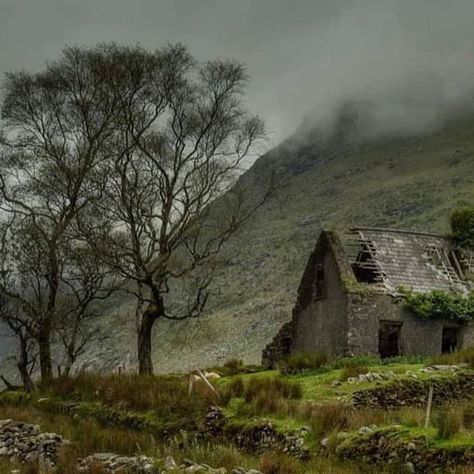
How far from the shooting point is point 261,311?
103m

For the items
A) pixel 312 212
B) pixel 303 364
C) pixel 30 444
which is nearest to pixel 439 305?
pixel 303 364

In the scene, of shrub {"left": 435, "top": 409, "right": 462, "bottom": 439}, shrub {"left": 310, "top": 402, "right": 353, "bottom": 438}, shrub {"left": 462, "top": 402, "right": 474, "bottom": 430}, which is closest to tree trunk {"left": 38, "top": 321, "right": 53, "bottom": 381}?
shrub {"left": 310, "top": 402, "right": 353, "bottom": 438}

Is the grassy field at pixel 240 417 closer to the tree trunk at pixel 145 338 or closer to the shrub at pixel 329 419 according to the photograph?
the shrub at pixel 329 419

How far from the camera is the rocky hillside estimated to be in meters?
96.8

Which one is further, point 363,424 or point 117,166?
point 117,166

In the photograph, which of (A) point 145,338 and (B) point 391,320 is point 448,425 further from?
(B) point 391,320

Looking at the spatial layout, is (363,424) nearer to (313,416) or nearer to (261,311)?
(313,416)

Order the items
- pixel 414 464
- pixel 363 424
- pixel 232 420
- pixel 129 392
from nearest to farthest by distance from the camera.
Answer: pixel 414 464 < pixel 363 424 < pixel 232 420 < pixel 129 392

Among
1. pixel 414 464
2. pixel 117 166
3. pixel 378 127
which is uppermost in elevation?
pixel 378 127

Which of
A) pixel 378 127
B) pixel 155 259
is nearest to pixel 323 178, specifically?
pixel 378 127

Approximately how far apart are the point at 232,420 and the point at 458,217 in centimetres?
2515

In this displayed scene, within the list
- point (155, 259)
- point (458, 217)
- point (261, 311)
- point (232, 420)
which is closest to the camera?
point (232, 420)

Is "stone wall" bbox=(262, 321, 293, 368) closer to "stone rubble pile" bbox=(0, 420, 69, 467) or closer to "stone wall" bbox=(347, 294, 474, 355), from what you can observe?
"stone wall" bbox=(347, 294, 474, 355)

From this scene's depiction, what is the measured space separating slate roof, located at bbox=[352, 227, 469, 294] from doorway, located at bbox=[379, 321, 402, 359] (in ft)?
5.55
